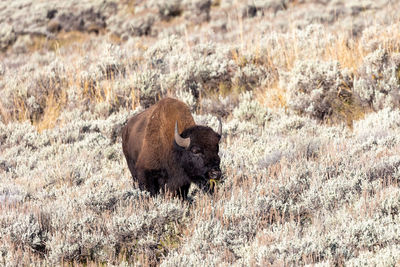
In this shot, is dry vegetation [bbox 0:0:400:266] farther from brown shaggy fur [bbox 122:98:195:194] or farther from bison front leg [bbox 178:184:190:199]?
brown shaggy fur [bbox 122:98:195:194]

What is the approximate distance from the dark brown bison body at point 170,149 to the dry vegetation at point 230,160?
0.81 feet

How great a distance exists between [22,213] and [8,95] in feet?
21.2

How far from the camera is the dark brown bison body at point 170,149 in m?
4.92

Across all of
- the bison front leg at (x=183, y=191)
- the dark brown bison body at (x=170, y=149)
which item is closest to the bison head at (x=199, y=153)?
the dark brown bison body at (x=170, y=149)

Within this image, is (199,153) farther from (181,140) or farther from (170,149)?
(170,149)

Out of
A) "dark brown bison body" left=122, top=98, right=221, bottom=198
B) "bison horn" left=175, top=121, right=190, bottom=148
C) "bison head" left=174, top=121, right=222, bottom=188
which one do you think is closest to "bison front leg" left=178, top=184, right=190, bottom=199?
"dark brown bison body" left=122, top=98, right=221, bottom=198

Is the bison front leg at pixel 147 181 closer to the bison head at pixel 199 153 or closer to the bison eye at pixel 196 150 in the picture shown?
the bison head at pixel 199 153

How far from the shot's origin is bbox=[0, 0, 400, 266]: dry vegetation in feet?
13.8

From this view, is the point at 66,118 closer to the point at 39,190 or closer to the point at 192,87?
the point at 192,87

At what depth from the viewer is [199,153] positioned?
16.1 ft

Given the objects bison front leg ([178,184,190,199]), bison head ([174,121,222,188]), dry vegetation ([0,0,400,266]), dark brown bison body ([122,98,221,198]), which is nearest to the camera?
dry vegetation ([0,0,400,266])

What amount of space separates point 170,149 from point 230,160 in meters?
1.45

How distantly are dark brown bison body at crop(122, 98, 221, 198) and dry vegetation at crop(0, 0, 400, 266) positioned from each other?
0.81 feet

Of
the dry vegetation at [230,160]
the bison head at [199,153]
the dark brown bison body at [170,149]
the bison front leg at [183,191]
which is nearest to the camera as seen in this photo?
the dry vegetation at [230,160]
